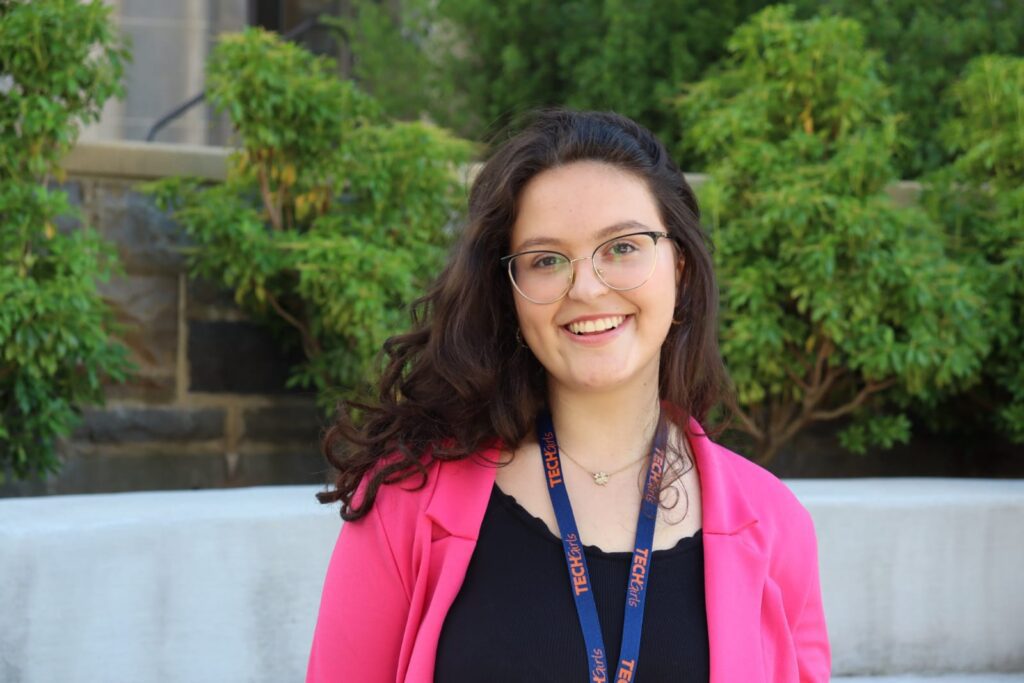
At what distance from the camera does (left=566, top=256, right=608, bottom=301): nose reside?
6.43ft

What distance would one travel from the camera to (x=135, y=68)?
359 inches

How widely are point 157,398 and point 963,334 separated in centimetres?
338

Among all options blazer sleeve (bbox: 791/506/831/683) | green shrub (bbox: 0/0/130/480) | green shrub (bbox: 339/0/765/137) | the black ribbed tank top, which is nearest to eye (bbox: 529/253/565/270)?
the black ribbed tank top

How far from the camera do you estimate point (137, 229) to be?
4930 mm

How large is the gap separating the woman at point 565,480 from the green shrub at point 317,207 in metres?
2.29

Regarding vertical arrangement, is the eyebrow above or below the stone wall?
above

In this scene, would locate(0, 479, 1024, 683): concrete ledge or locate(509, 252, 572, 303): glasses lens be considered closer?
locate(509, 252, 572, 303): glasses lens

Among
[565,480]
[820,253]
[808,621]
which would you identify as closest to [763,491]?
[808,621]

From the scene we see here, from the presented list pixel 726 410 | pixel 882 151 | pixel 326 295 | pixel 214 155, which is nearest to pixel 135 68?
pixel 214 155

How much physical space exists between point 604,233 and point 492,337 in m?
0.31

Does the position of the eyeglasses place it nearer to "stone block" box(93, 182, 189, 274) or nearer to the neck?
the neck

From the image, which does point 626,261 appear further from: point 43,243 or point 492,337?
point 43,243

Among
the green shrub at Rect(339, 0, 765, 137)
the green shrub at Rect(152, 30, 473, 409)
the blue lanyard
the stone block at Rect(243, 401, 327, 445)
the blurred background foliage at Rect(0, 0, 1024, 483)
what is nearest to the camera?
the blue lanyard

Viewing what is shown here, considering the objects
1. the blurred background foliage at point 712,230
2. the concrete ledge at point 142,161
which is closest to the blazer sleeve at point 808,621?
the blurred background foliage at point 712,230
